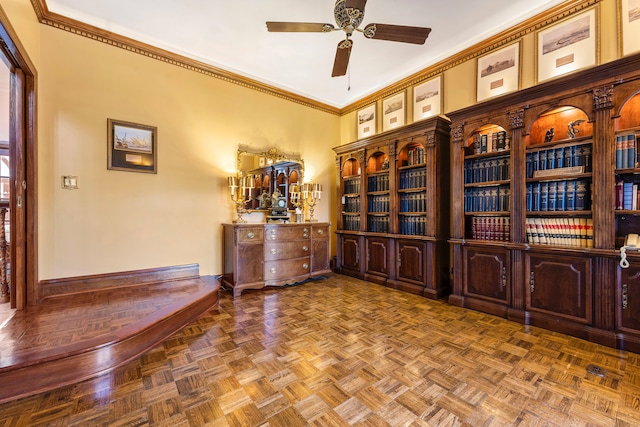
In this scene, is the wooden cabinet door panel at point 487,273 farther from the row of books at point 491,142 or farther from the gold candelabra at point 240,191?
the gold candelabra at point 240,191

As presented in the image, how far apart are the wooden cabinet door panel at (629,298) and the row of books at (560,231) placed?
12.1 inches

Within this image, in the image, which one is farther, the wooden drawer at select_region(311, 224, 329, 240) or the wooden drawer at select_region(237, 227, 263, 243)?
the wooden drawer at select_region(311, 224, 329, 240)

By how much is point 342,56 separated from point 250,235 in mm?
2476

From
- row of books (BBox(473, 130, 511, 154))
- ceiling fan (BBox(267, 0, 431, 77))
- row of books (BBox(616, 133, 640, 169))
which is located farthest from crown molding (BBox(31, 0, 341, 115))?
row of books (BBox(616, 133, 640, 169))

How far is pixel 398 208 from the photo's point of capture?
13.8ft

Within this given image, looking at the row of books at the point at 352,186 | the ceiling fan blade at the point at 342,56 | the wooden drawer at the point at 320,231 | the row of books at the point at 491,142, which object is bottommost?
the wooden drawer at the point at 320,231

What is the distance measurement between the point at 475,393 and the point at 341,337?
1101mm

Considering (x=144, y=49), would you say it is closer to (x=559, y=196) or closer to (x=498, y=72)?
(x=498, y=72)

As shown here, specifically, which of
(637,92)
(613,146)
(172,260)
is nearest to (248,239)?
(172,260)

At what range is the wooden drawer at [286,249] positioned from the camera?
4.02 meters

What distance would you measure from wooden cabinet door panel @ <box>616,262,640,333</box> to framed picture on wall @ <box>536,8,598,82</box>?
80.4 inches

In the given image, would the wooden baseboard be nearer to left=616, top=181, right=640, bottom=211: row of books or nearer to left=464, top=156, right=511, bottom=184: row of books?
left=464, top=156, right=511, bottom=184: row of books

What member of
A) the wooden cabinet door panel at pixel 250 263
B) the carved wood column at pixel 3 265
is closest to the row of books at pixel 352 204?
the wooden cabinet door panel at pixel 250 263

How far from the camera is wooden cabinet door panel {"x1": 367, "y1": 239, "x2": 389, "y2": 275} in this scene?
14.2ft
